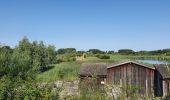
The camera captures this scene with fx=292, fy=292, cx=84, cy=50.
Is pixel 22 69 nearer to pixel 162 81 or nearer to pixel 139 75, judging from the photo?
pixel 139 75

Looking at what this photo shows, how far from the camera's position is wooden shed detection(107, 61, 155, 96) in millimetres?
27234

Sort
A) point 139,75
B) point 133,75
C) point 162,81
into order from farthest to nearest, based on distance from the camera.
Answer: point 133,75 → point 139,75 → point 162,81

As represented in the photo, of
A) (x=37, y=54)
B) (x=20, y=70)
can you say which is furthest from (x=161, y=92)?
(x=37, y=54)

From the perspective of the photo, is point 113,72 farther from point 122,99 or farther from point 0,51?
point 122,99

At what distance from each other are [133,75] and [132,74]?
13 centimetres

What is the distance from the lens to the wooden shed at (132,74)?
27.2 m

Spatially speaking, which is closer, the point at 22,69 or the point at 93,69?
the point at 22,69

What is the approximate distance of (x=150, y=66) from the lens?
1072 inches

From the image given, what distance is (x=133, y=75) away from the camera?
27656 millimetres

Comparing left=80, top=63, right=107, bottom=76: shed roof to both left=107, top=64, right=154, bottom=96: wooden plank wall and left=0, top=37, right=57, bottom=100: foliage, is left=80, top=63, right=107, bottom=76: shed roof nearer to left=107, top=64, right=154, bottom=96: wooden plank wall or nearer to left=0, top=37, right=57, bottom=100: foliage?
left=107, top=64, right=154, bottom=96: wooden plank wall

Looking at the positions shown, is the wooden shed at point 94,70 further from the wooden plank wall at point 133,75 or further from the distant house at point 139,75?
the wooden plank wall at point 133,75

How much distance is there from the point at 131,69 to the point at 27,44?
2901 centimetres

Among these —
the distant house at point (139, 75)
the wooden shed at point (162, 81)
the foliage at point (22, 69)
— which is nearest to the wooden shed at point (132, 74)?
the distant house at point (139, 75)

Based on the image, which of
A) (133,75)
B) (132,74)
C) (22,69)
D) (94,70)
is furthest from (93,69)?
(22,69)
